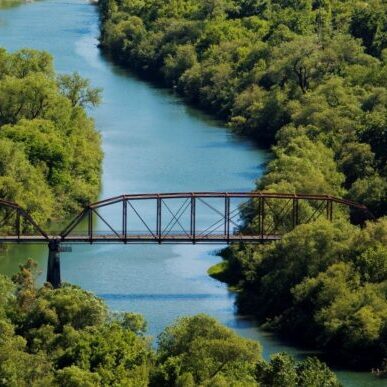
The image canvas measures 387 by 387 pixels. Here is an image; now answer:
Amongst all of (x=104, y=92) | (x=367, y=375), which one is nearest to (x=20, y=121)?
(x=104, y=92)

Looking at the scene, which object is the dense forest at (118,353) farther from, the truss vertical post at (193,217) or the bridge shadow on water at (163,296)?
the truss vertical post at (193,217)

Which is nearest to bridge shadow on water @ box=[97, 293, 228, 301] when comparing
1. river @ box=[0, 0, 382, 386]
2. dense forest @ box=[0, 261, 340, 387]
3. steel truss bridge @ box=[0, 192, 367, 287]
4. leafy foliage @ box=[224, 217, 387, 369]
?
river @ box=[0, 0, 382, 386]

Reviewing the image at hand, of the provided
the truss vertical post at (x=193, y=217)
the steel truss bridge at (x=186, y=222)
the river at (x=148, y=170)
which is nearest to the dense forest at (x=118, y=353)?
the river at (x=148, y=170)

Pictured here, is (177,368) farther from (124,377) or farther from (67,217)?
(67,217)

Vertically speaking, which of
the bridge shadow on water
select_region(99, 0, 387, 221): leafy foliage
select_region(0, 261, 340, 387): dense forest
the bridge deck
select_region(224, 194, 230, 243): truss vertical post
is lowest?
the bridge shadow on water

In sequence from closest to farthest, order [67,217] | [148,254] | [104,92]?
[148,254] < [67,217] < [104,92]

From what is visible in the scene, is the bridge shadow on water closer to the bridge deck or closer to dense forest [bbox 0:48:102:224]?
the bridge deck

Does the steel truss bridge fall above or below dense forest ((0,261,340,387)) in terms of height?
above
